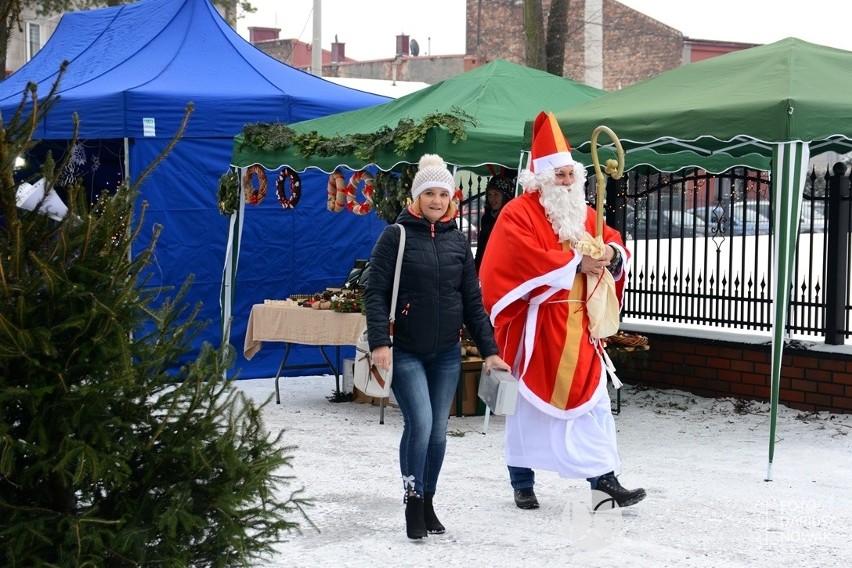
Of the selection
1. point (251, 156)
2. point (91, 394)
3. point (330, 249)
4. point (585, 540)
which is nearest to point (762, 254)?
point (330, 249)

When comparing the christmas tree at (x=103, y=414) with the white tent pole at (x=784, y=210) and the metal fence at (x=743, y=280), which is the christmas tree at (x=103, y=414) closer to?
the white tent pole at (x=784, y=210)

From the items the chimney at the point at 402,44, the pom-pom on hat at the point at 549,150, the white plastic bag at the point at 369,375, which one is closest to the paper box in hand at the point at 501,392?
the white plastic bag at the point at 369,375

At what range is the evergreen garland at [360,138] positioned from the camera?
938 centimetres

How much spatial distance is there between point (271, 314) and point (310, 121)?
1970 millimetres

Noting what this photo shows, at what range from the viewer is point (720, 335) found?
1045 centimetres

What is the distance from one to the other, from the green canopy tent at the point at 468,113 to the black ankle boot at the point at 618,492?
3.32 m

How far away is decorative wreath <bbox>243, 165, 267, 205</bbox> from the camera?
37.2 ft

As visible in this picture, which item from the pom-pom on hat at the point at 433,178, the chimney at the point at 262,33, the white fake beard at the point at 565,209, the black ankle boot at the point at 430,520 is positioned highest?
the chimney at the point at 262,33

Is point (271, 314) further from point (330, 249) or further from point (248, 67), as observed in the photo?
point (248, 67)

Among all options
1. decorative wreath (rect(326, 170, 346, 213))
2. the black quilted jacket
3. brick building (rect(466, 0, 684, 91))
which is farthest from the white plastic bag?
brick building (rect(466, 0, 684, 91))

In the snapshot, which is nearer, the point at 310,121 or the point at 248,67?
the point at 310,121

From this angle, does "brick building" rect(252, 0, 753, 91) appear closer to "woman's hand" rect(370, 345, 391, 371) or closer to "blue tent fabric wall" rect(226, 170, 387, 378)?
"blue tent fabric wall" rect(226, 170, 387, 378)

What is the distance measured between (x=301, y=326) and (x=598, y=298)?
4336mm

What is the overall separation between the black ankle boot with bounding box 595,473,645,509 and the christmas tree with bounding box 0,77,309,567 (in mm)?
3053
